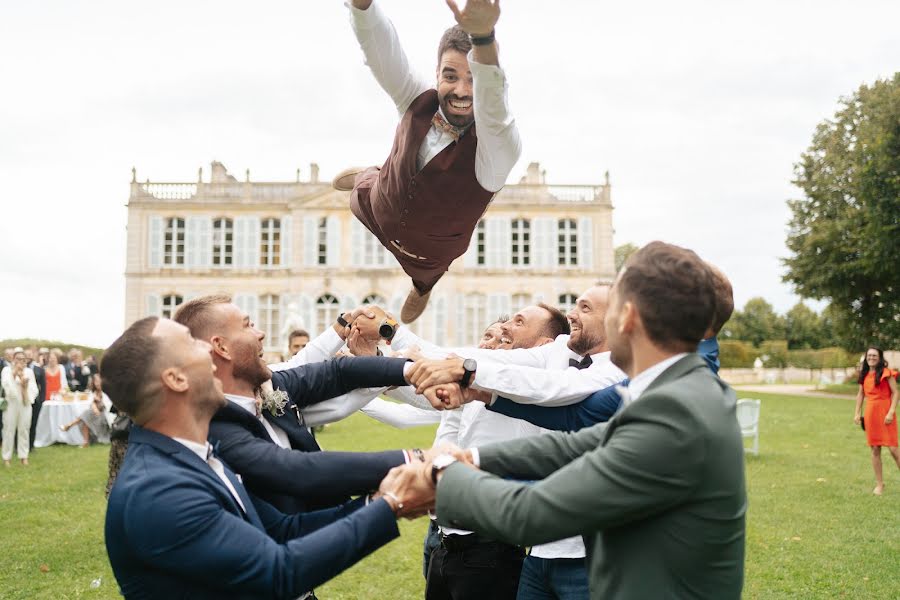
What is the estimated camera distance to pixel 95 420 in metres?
17.4

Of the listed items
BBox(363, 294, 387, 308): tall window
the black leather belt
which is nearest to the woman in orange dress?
the black leather belt

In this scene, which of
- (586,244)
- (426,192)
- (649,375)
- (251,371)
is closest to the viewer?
(649,375)

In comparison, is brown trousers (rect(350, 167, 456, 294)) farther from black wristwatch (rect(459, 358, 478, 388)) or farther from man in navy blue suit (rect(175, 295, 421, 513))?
black wristwatch (rect(459, 358, 478, 388))

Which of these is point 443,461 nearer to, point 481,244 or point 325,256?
point 481,244

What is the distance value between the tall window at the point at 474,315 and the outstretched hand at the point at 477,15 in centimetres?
4028

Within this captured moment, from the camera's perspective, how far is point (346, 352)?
181 inches

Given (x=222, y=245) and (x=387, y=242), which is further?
(x=222, y=245)

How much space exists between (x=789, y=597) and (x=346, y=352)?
14.4 ft

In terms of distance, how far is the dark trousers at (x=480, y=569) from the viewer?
380cm

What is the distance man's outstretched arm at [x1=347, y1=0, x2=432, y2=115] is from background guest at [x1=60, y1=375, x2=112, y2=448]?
15921 millimetres

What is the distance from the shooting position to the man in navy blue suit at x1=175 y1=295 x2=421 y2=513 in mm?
2684

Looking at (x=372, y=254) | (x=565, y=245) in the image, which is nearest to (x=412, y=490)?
(x=372, y=254)

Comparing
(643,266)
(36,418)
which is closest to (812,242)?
(36,418)

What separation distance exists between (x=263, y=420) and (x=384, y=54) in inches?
59.9
